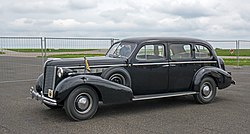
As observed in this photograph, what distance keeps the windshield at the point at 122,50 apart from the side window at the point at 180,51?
1.02 metres

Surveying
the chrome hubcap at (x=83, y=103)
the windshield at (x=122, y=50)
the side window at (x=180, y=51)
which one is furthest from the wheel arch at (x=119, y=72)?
the side window at (x=180, y=51)

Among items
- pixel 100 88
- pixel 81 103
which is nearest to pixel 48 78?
pixel 81 103

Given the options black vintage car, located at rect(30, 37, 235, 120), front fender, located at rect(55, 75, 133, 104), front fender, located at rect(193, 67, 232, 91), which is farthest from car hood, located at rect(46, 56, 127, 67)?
front fender, located at rect(193, 67, 232, 91)

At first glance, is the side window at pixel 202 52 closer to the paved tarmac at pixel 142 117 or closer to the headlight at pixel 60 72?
the paved tarmac at pixel 142 117

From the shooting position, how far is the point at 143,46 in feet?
25.2

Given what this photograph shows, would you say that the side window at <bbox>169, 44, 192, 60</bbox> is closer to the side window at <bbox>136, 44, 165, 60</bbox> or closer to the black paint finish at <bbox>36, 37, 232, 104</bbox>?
the black paint finish at <bbox>36, 37, 232, 104</bbox>

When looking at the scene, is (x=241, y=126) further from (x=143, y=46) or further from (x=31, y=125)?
(x=31, y=125)

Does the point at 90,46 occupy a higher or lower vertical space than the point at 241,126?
higher

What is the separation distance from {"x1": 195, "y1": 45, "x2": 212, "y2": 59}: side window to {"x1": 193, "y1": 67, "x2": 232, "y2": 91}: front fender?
14.0 inches

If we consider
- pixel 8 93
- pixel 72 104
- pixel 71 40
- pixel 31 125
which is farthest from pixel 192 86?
pixel 71 40

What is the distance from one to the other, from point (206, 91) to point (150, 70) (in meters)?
1.72

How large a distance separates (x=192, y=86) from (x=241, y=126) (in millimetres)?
2358

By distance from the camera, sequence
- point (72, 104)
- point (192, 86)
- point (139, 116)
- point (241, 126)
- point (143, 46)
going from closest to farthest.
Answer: point (241, 126) → point (72, 104) → point (139, 116) → point (143, 46) → point (192, 86)

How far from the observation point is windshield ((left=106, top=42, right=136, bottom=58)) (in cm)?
767
